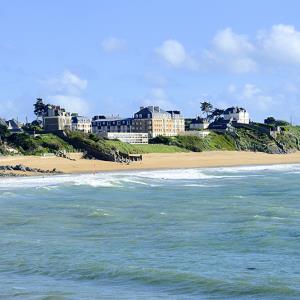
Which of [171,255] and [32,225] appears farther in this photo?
[32,225]

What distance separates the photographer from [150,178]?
198 feet

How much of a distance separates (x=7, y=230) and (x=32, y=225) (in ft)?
5.30

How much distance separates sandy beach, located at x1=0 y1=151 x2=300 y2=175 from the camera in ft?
230

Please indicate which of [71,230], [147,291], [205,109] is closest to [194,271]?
[147,291]

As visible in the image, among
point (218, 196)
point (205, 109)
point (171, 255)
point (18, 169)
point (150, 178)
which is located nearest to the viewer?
point (171, 255)

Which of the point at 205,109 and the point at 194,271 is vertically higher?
the point at 205,109

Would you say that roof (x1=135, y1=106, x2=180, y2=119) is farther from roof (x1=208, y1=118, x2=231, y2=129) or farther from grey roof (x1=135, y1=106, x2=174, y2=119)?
roof (x1=208, y1=118, x2=231, y2=129)

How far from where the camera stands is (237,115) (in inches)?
5246

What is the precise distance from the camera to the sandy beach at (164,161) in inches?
2761

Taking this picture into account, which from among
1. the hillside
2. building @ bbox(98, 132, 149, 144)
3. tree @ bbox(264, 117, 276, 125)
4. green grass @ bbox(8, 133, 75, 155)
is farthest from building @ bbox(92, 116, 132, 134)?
tree @ bbox(264, 117, 276, 125)

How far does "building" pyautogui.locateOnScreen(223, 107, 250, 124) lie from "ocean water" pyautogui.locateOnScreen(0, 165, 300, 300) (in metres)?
89.5

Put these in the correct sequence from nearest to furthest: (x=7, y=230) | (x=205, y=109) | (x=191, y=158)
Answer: (x=7, y=230), (x=191, y=158), (x=205, y=109)

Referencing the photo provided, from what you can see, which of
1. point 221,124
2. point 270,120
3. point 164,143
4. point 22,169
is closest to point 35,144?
point 22,169

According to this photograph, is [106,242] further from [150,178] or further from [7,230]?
[150,178]
